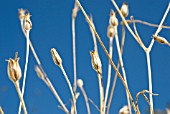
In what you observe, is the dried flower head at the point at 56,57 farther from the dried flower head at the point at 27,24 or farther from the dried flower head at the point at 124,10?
the dried flower head at the point at 124,10

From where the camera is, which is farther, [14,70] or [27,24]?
[27,24]

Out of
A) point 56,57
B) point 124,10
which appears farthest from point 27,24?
point 124,10

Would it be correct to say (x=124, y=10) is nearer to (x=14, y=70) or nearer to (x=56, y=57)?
(x=56, y=57)

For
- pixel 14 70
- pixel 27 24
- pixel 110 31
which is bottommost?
pixel 14 70

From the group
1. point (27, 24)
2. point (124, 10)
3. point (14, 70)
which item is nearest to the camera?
point (14, 70)

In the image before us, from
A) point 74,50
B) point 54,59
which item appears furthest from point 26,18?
point 74,50

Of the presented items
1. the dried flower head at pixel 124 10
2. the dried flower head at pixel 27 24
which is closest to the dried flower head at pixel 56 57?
the dried flower head at pixel 27 24

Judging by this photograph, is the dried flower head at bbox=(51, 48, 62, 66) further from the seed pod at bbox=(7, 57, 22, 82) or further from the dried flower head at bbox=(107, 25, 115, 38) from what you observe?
the dried flower head at bbox=(107, 25, 115, 38)

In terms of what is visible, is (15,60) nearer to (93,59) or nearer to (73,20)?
(93,59)

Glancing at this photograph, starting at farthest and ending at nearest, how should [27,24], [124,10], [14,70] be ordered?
[124,10] → [27,24] → [14,70]

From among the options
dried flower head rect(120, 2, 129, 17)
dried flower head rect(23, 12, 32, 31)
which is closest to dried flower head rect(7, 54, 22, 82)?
dried flower head rect(23, 12, 32, 31)
